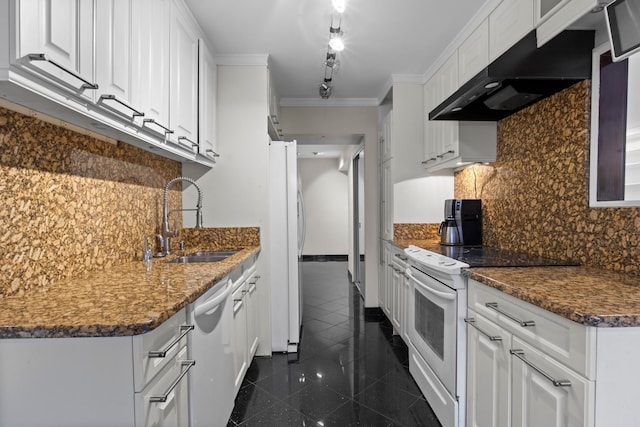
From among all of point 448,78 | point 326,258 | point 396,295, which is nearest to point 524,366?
point 396,295

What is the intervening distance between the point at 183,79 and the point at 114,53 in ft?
2.60

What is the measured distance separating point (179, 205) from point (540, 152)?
260cm

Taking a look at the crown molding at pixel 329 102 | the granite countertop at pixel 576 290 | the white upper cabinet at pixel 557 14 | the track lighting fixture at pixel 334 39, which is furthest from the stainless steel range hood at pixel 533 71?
the crown molding at pixel 329 102

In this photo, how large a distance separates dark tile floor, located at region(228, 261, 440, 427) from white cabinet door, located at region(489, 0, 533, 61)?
2198 mm

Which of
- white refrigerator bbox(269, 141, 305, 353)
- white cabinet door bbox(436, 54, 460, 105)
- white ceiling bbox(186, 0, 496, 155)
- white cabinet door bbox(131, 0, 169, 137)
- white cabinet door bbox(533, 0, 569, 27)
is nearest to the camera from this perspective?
white cabinet door bbox(533, 0, 569, 27)

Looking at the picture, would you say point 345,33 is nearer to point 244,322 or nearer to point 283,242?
point 283,242

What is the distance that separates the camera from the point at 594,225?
5.44 ft

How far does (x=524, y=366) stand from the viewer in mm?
1260

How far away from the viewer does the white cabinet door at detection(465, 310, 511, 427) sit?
4.52 feet

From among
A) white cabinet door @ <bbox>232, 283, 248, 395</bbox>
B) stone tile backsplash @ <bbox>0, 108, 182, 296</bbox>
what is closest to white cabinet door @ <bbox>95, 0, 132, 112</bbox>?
stone tile backsplash @ <bbox>0, 108, 182, 296</bbox>

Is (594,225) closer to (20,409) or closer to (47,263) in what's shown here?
A: (20,409)

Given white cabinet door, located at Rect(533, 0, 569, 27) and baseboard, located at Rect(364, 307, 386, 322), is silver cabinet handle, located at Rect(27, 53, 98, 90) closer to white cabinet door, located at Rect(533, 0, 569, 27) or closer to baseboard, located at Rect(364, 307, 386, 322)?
white cabinet door, located at Rect(533, 0, 569, 27)

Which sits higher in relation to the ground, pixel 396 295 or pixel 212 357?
pixel 212 357

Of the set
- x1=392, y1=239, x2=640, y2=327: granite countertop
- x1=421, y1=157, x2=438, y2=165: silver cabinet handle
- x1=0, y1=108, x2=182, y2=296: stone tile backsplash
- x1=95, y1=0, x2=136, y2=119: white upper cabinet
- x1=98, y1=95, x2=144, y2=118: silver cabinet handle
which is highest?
x1=95, y1=0, x2=136, y2=119: white upper cabinet
